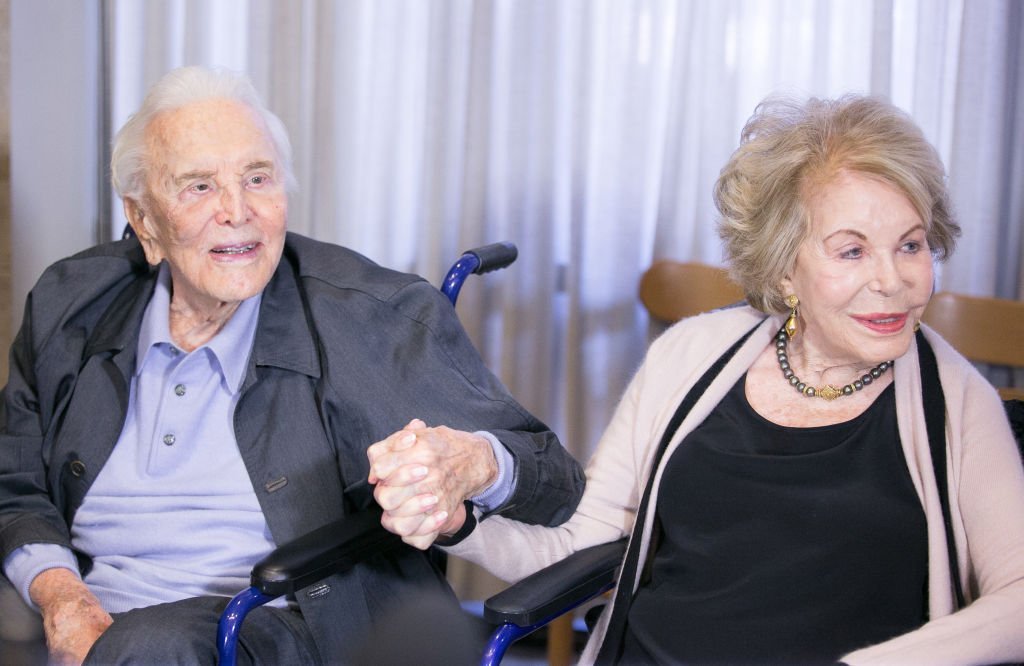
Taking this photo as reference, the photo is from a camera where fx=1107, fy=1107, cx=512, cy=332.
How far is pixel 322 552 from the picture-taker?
5.03ft

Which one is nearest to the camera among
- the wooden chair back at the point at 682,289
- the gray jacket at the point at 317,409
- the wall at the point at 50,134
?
the gray jacket at the point at 317,409

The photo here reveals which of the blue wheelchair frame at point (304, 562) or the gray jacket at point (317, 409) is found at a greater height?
the gray jacket at point (317, 409)

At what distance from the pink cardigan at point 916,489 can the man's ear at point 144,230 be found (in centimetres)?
72

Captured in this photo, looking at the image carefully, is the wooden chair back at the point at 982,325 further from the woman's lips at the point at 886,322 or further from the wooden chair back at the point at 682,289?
the woman's lips at the point at 886,322

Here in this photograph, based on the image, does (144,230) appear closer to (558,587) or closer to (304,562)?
(304,562)

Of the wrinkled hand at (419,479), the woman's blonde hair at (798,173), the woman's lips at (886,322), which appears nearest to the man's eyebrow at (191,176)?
the wrinkled hand at (419,479)

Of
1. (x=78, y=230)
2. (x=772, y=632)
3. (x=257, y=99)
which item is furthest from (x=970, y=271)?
(x=78, y=230)

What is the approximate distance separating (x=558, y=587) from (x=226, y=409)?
0.63 metres

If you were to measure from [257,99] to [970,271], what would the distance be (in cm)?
153

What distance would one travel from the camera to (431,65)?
267cm

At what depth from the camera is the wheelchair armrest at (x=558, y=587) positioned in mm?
1448

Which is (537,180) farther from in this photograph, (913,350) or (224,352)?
(913,350)

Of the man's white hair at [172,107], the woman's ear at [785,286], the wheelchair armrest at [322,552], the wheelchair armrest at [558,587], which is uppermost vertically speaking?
the man's white hair at [172,107]

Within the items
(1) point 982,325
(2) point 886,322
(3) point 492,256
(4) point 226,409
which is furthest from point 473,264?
(1) point 982,325
